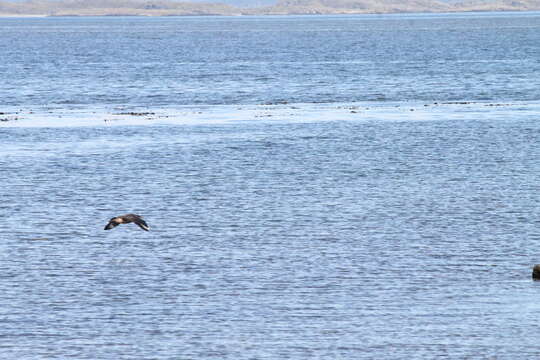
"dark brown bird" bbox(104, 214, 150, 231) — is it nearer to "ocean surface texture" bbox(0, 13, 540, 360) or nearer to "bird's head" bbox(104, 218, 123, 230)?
"bird's head" bbox(104, 218, 123, 230)

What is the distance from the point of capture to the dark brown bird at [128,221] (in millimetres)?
29266

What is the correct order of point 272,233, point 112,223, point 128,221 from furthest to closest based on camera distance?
point 272,233 → point 112,223 → point 128,221

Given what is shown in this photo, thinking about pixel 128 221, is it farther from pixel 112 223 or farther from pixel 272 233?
pixel 272 233

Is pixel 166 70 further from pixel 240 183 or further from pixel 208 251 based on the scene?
pixel 208 251

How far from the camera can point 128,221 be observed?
97.1 feet

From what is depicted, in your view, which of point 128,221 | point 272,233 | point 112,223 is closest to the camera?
point 128,221

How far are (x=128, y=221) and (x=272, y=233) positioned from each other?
3927 millimetres

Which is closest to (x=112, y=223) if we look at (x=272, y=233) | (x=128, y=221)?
(x=128, y=221)

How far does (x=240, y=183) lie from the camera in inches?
1547

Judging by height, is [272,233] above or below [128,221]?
below

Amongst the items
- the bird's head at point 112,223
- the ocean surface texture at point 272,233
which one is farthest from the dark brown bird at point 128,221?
the ocean surface texture at point 272,233

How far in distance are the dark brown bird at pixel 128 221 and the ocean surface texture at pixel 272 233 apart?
480 mm

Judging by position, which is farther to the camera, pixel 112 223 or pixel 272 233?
pixel 272 233

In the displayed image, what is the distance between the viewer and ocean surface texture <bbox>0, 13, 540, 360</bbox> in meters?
21.4
